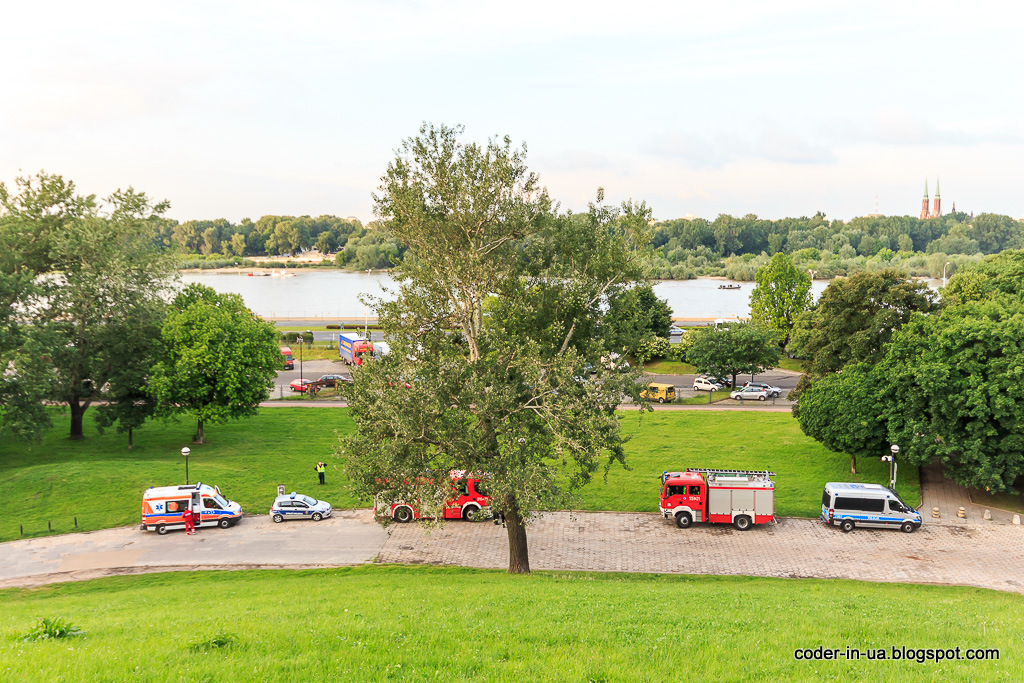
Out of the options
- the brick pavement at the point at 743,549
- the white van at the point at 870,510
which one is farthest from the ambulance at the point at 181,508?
the white van at the point at 870,510

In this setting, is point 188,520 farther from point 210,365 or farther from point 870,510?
point 870,510

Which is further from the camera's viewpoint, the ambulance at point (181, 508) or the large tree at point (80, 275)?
the large tree at point (80, 275)

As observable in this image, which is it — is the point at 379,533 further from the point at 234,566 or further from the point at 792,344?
the point at 792,344

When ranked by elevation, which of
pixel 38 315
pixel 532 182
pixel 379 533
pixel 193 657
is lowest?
pixel 379 533

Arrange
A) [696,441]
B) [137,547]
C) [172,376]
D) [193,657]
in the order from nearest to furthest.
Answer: [193,657], [137,547], [172,376], [696,441]

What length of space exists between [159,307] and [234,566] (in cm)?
1972

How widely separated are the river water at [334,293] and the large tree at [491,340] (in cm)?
6635

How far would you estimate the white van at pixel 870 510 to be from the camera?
24.4 m

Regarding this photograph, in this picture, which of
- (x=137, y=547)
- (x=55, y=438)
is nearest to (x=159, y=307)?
(x=55, y=438)

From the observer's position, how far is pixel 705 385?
48656 mm

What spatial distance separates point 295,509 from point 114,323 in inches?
663

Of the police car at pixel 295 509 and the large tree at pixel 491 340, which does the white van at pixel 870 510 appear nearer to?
the large tree at pixel 491 340

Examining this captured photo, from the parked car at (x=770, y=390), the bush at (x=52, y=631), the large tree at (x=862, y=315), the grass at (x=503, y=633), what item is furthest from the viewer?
the parked car at (x=770, y=390)

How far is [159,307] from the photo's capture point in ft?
119
